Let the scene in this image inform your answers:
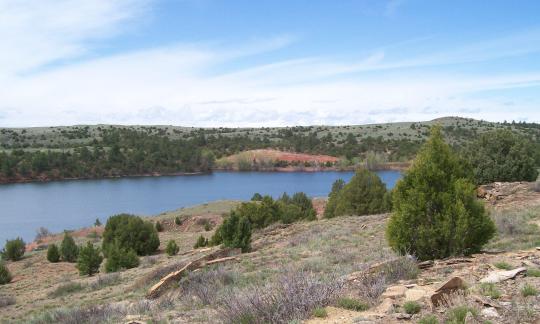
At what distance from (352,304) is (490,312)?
163cm

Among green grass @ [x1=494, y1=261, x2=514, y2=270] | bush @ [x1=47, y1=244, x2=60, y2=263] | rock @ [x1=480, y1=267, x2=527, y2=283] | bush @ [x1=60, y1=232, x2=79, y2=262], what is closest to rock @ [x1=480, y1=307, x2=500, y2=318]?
rock @ [x1=480, y1=267, x2=527, y2=283]

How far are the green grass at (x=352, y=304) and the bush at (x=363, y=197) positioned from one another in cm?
2160

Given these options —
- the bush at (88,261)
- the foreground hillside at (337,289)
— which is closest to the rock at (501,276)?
the foreground hillside at (337,289)

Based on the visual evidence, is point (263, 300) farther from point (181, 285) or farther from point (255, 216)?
point (255, 216)

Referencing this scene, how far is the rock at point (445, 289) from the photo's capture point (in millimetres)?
5494

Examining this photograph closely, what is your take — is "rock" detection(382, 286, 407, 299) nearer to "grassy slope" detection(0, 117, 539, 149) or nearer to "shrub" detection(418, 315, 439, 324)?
"shrub" detection(418, 315, 439, 324)

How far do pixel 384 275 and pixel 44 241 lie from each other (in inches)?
1604

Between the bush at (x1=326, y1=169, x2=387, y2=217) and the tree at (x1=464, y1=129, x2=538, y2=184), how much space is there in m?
5.71

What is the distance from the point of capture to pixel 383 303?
5945 mm

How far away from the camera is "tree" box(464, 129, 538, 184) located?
23234mm

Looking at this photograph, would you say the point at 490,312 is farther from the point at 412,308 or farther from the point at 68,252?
the point at 68,252

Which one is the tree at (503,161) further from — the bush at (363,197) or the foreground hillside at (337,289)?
the foreground hillside at (337,289)

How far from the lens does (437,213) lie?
31.3ft

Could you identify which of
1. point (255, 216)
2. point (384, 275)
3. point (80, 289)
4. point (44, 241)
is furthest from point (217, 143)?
point (384, 275)
